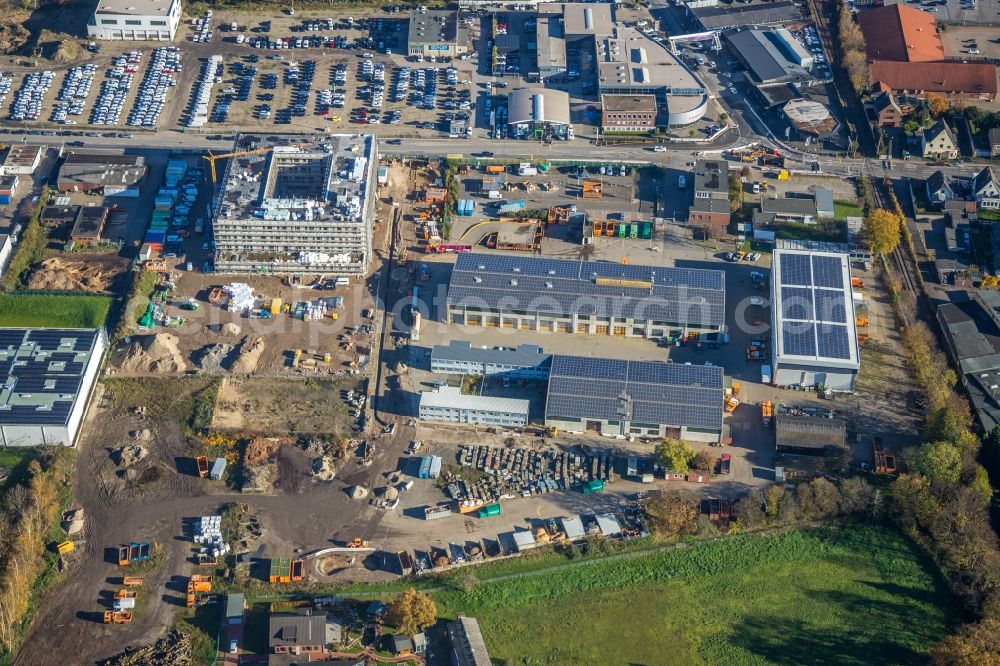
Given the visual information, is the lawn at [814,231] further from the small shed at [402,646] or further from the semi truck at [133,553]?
the semi truck at [133,553]

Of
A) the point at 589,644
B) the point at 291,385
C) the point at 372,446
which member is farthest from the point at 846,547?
the point at 291,385

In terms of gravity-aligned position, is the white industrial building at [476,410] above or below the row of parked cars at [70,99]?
below

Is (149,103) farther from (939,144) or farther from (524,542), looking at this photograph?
(939,144)

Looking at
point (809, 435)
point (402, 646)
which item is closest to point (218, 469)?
point (402, 646)

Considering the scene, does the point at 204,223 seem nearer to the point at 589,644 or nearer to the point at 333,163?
the point at 333,163

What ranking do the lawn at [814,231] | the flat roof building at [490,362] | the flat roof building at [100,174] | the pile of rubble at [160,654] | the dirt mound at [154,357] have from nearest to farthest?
the pile of rubble at [160,654] < the flat roof building at [490,362] < the dirt mound at [154,357] < the lawn at [814,231] < the flat roof building at [100,174]

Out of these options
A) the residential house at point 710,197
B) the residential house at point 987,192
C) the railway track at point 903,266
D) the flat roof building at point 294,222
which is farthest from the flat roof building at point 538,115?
the residential house at point 987,192
